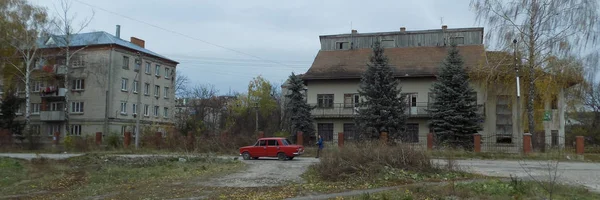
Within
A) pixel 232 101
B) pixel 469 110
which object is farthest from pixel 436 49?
pixel 232 101

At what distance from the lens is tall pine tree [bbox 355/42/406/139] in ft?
129

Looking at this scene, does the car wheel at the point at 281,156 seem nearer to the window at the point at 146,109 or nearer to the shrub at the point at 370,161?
the shrub at the point at 370,161

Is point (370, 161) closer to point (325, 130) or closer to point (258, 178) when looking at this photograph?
point (258, 178)

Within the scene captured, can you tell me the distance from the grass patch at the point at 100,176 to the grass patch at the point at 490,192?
6571 millimetres

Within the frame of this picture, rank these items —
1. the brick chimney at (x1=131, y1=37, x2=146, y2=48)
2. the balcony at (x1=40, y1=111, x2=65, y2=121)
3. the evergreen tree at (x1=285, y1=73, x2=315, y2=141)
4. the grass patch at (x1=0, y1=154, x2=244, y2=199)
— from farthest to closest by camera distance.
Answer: the brick chimney at (x1=131, y1=37, x2=146, y2=48)
the balcony at (x1=40, y1=111, x2=65, y2=121)
the evergreen tree at (x1=285, y1=73, x2=315, y2=141)
the grass patch at (x1=0, y1=154, x2=244, y2=199)

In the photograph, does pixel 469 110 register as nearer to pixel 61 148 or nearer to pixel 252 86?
pixel 61 148

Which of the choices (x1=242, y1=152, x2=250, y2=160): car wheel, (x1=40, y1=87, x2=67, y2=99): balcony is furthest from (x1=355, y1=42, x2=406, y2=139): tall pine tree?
(x1=40, y1=87, x2=67, y2=99): balcony

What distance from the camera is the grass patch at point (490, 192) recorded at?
39.6ft

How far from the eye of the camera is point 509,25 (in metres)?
34.5

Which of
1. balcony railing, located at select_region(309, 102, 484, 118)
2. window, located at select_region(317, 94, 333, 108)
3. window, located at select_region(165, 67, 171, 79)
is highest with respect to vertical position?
window, located at select_region(165, 67, 171, 79)

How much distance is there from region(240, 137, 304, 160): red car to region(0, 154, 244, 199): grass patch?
12.3 feet

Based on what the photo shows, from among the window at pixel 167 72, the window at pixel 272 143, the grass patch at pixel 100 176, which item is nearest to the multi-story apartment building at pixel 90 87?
the window at pixel 167 72

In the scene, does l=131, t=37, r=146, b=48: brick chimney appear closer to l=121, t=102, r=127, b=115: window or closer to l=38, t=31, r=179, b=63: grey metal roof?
l=38, t=31, r=179, b=63: grey metal roof

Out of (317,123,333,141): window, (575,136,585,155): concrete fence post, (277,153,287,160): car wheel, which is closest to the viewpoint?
(277,153,287,160): car wheel
